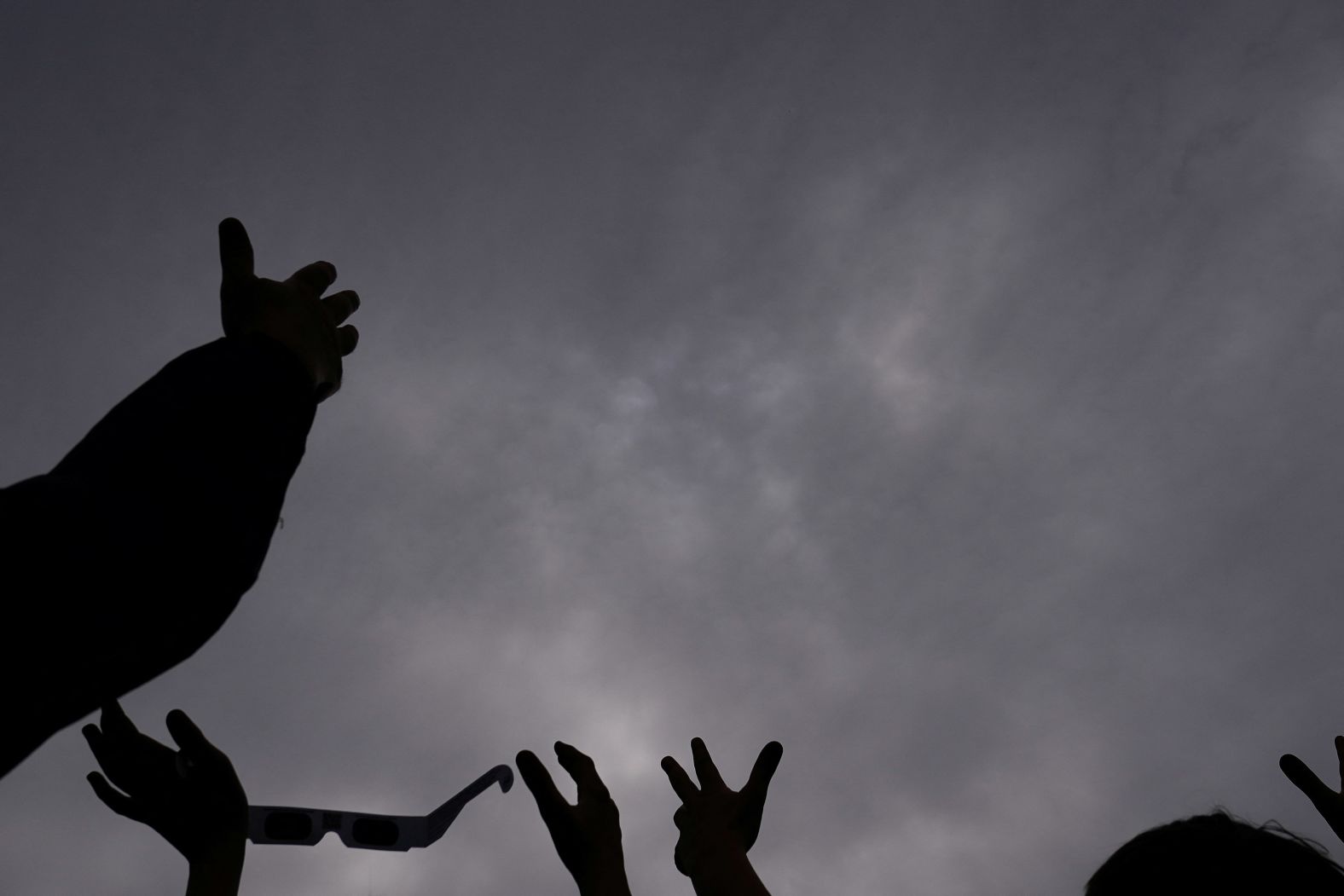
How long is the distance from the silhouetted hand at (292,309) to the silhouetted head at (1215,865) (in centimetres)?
262

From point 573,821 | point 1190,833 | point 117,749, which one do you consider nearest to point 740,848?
point 573,821

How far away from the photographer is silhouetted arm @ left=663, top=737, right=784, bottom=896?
341 cm

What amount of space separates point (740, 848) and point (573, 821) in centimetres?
66

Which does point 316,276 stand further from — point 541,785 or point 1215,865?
point 1215,865

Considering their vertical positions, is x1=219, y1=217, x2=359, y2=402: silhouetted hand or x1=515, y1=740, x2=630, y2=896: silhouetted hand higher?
x1=219, y1=217, x2=359, y2=402: silhouetted hand

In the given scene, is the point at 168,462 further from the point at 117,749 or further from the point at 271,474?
the point at 117,749

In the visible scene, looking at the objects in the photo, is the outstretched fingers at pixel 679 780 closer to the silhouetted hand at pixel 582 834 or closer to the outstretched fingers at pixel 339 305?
the silhouetted hand at pixel 582 834

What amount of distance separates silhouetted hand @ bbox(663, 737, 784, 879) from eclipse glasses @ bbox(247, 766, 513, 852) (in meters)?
0.84

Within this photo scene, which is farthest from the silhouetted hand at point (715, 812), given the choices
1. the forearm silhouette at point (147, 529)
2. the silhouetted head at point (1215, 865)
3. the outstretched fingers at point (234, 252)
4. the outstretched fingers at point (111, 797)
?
the outstretched fingers at point (234, 252)

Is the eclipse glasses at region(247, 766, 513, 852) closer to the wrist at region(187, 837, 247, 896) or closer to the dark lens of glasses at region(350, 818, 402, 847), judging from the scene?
the dark lens of glasses at region(350, 818, 402, 847)

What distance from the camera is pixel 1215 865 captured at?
2.53m

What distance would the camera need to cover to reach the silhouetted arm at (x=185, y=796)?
Result: 133 inches

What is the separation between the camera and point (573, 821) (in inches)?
139

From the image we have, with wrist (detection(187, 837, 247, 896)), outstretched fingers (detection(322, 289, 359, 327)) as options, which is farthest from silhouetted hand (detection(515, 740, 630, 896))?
outstretched fingers (detection(322, 289, 359, 327))
